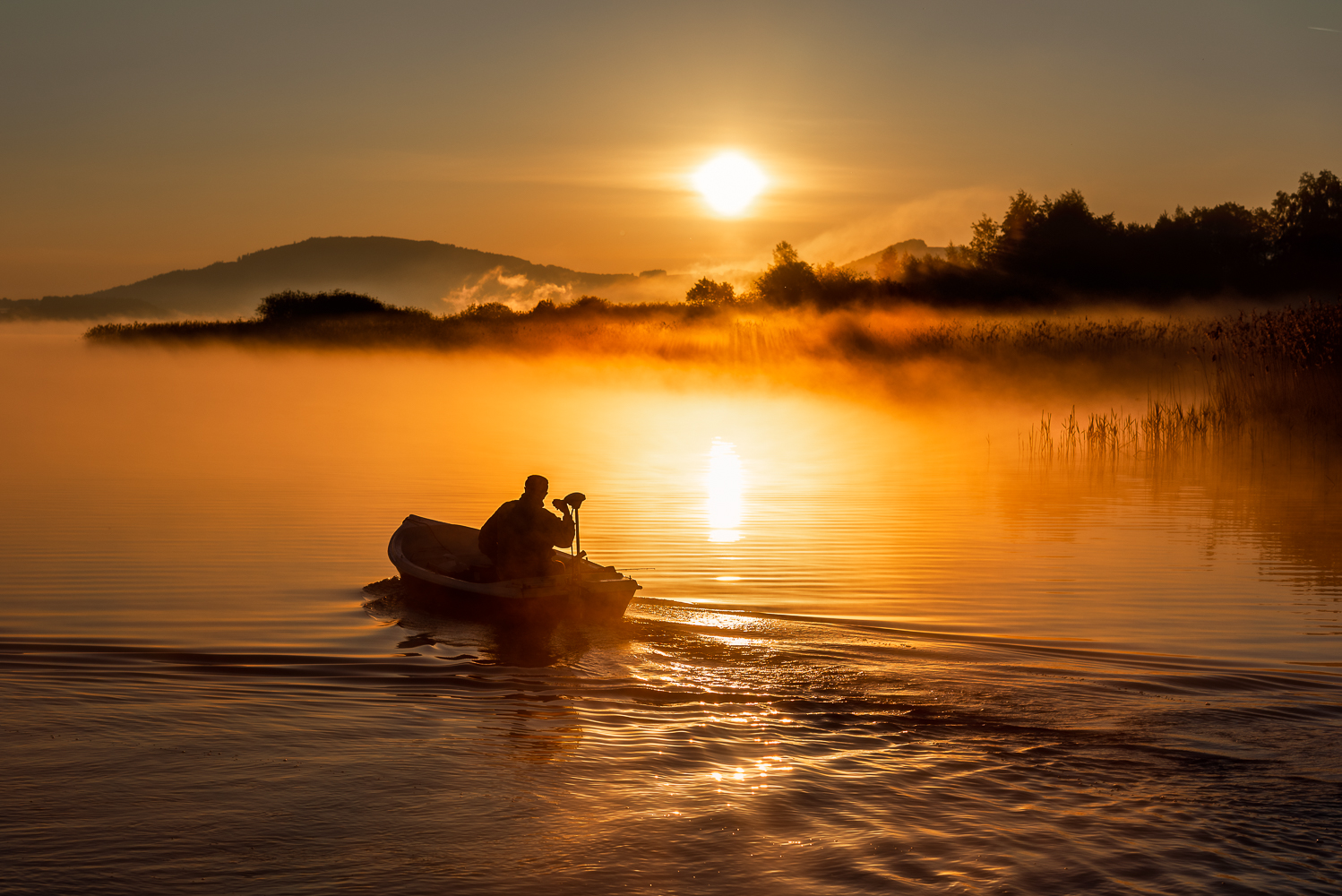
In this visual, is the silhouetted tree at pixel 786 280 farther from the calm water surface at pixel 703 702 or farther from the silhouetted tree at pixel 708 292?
the calm water surface at pixel 703 702

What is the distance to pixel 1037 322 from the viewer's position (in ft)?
111

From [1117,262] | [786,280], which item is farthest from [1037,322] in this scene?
[786,280]

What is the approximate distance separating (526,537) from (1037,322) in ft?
83.0

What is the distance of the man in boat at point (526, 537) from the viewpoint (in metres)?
11.8

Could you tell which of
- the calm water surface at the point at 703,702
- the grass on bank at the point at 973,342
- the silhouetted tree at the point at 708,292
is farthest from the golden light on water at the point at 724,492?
the silhouetted tree at the point at 708,292

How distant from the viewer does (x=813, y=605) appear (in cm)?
1219

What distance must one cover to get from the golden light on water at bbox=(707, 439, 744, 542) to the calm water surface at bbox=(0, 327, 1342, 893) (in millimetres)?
226

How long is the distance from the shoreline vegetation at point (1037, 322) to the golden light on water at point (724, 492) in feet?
23.1

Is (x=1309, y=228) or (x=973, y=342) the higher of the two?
(x=1309, y=228)

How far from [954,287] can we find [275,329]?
132 feet

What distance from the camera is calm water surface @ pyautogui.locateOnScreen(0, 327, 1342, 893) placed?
618 centimetres

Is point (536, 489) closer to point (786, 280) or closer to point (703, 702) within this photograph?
point (703, 702)

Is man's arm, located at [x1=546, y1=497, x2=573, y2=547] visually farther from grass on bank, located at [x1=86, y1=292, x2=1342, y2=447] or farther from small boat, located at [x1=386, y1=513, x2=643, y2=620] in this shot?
grass on bank, located at [x1=86, y1=292, x2=1342, y2=447]

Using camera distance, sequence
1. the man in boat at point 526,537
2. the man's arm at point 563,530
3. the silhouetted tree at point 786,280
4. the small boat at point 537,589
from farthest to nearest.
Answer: the silhouetted tree at point 786,280, the man's arm at point 563,530, the man in boat at point 526,537, the small boat at point 537,589
